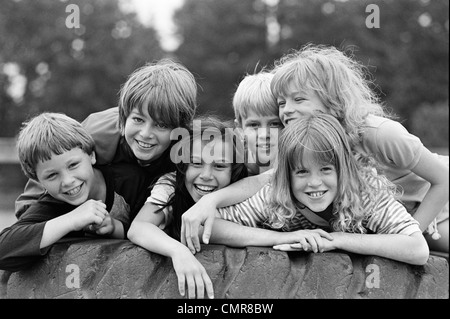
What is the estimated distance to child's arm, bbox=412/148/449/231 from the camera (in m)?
3.06

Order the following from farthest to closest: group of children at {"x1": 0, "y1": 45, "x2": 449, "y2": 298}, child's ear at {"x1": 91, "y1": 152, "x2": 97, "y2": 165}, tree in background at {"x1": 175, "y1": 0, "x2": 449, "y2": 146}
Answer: tree in background at {"x1": 175, "y1": 0, "x2": 449, "y2": 146} < child's ear at {"x1": 91, "y1": 152, "x2": 97, "y2": 165} < group of children at {"x1": 0, "y1": 45, "x2": 449, "y2": 298}

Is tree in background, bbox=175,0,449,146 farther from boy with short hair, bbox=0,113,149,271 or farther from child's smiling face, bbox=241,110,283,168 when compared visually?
boy with short hair, bbox=0,113,149,271

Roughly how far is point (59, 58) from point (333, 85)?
71.3ft

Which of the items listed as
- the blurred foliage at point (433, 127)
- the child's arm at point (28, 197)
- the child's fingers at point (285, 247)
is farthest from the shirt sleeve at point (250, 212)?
the blurred foliage at point (433, 127)

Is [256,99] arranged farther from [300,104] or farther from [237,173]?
[237,173]

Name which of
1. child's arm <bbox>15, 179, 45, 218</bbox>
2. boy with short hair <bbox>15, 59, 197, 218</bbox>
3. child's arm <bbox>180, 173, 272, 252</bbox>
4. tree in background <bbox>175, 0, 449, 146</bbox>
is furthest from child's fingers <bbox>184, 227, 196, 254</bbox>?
tree in background <bbox>175, 0, 449, 146</bbox>

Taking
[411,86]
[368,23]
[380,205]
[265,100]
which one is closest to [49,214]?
[265,100]

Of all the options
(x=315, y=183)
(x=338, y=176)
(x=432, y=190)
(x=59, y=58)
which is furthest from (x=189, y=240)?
(x=59, y=58)

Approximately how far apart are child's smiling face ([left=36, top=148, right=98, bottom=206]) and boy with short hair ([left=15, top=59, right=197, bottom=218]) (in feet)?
0.81

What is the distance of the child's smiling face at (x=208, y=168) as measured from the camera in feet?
9.48

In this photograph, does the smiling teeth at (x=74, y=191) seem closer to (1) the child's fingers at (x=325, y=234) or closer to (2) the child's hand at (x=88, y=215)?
(2) the child's hand at (x=88, y=215)

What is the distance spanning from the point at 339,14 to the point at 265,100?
24.5m

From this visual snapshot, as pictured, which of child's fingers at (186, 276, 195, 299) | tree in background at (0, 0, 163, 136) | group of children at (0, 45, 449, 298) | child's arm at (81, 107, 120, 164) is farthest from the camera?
tree in background at (0, 0, 163, 136)

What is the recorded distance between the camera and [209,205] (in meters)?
2.65
